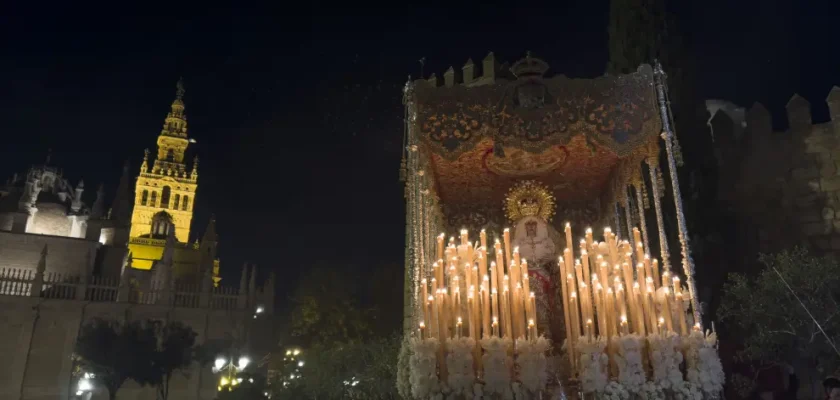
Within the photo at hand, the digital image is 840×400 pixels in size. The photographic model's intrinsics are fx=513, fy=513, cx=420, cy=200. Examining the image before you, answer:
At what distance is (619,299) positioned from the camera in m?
6.77

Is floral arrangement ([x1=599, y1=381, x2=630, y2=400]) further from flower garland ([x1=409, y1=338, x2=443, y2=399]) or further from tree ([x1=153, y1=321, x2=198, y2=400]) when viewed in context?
tree ([x1=153, y1=321, x2=198, y2=400])

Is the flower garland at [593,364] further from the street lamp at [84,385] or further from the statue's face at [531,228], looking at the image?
the street lamp at [84,385]

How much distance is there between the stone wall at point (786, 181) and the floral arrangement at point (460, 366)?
1182 cm

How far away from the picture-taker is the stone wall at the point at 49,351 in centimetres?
2353

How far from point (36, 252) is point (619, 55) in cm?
3471

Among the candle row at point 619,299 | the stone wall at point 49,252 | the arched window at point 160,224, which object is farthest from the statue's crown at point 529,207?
the arched window at point 160,224

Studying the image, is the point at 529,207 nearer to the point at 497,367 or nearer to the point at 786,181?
the point at 497,367

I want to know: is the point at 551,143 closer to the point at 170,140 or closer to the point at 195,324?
the point at 195,324

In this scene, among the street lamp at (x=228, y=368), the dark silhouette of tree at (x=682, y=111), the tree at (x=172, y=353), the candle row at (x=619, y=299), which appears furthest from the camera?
the street lamp at (x=228, y=368)

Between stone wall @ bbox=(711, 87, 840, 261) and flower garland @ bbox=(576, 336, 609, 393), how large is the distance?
10.7 m

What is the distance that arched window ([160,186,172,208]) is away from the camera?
2051 inches

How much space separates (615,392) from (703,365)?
114 cm

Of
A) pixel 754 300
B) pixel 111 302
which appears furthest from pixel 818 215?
pixel 111 302

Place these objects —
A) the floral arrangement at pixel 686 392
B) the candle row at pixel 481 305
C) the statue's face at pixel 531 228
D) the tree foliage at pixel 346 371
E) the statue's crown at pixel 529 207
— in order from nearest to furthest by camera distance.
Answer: the floral arrangement at pixel 686 392 → the candle row at pixel 481 305 → the statue's face at pixel 531 228 → the statue's crown at pixel 529 207 → the tree foliage at pixel 346 371
